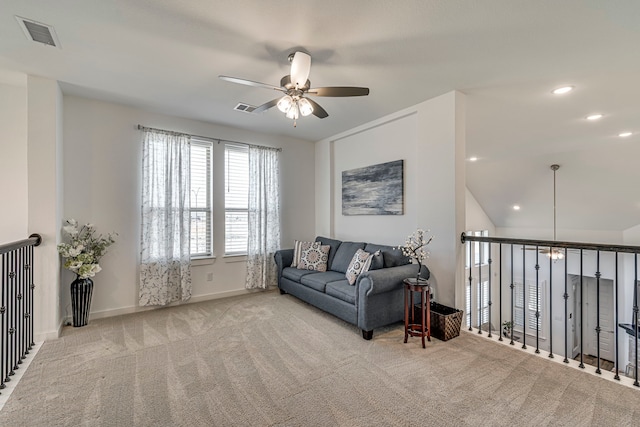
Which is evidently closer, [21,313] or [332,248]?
[21,313]

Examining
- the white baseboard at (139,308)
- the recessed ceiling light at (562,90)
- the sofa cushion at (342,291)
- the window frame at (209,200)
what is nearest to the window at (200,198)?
the window frame at (209,200)

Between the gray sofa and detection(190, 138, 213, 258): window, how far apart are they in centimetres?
137

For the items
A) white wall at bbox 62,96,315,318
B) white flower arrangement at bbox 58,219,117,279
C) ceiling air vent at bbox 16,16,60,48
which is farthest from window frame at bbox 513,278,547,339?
ceiling air vent at bbox 16,16,60,48

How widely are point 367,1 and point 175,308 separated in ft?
14.1

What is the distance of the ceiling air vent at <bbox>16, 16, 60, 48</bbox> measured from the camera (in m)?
2.18

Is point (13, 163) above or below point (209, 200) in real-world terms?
above

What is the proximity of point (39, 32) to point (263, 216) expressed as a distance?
10.8 ft

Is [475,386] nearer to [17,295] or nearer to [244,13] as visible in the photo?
[244,13]

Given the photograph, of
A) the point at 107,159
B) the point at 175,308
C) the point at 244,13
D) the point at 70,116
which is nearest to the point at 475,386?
the point at 244,13

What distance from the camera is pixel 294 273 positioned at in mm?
4324

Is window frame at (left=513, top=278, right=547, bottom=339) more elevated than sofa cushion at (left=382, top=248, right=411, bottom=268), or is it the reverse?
sofa cushion at (left=382, top=248, right=411, bottom=268)

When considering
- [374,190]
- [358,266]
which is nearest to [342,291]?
[358,266]

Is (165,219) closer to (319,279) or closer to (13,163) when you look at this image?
(13,163)

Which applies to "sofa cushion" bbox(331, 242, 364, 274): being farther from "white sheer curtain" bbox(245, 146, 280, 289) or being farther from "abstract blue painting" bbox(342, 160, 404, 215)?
"white sheer curtain" bbox(245, 146, 280, 289)
